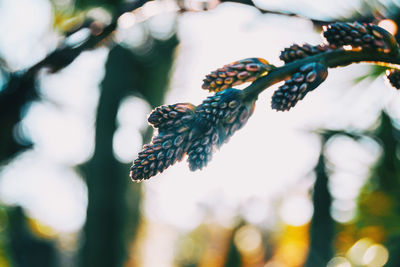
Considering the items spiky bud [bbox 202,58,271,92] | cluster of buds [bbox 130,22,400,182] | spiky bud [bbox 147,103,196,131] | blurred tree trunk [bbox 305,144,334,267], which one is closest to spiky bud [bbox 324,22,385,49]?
cluster of buds [bbox 130,22,400,182]

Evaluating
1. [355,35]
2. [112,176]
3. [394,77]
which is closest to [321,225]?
[112,176]

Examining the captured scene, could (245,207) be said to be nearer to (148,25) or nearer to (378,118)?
(148,25)

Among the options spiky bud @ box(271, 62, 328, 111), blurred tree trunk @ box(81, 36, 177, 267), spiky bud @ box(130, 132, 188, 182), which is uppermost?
spiky bud @ box(271, 62, 328, 111)

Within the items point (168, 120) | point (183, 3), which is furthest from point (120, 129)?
point (168, 120)

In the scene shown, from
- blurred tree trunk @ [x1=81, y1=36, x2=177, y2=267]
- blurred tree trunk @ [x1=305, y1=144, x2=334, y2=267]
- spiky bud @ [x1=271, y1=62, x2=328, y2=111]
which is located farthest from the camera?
blurred tree trunk @ [x1=305, y1=144, x2=334, y2=267]

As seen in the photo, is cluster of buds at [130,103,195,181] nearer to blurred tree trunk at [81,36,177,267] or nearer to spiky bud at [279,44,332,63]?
spiky bud at [279,44,332,63]

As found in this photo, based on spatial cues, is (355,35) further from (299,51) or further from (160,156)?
(160,156)
